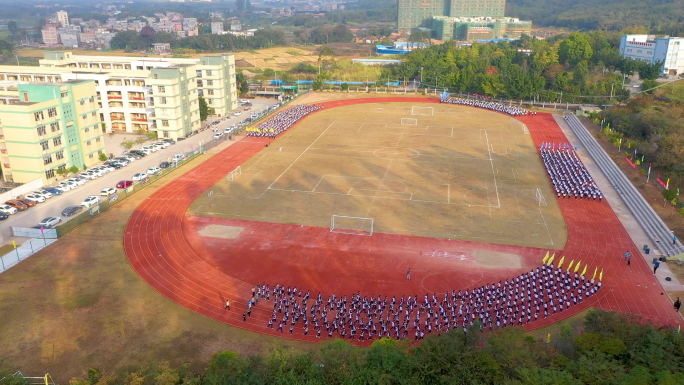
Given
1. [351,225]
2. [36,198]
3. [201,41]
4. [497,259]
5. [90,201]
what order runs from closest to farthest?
[497,259]
[351,225]
[90,201]
[36,198]
[201,41]

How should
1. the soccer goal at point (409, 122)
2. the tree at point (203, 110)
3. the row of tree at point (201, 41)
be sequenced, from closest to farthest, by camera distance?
the tree at point (203, 110) → the soccer goal at point (409, 122) → the row of tree at point (201, 41)

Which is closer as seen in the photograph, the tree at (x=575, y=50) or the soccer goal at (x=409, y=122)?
the soccer goal at (x=409, y=122)

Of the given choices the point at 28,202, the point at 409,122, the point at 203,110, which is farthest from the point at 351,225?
the point at 203,110

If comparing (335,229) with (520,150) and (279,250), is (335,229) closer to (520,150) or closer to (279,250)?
(279,250)

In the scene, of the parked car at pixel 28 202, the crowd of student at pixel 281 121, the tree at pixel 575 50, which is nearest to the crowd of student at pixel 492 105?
the crowd of student at pixel 281 121

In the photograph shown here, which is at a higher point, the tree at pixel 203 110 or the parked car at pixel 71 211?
the tree at pixel 203 110

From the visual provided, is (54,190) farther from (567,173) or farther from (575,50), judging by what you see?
(575,50)

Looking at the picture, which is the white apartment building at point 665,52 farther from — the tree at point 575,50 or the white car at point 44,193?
the white car at point 44,193
